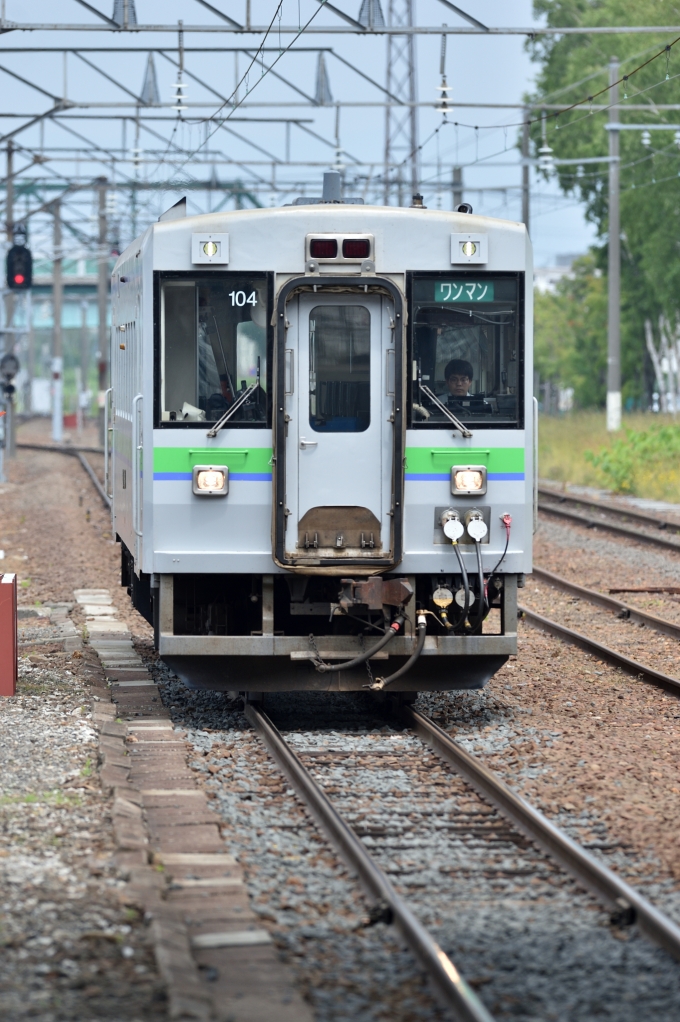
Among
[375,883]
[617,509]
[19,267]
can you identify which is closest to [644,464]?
[617,509]

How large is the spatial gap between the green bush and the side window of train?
19825mm

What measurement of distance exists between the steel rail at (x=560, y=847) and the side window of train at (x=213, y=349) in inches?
88.0

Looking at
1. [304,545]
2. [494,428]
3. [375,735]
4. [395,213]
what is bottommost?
[375,735]

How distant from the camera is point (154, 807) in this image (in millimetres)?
7371

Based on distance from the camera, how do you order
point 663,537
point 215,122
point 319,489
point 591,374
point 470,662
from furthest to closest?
point 591,374 < point 215,122 < point 663,537 < point 470,662 < point 319,489

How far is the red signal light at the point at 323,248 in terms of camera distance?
29.1ft

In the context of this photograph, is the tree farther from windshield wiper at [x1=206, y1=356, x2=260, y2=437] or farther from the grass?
windshield wiper at [x1=206, y1=356, x2=260, y2=437]

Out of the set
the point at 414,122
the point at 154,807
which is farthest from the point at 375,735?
the point at 414,122

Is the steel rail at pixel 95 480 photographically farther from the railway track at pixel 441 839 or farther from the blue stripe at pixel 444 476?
the railway track at pixel 441 839

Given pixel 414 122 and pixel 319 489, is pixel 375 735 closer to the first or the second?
pixel 319 489

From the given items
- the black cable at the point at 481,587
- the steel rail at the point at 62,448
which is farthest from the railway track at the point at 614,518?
the steel rail at the point at 62,448

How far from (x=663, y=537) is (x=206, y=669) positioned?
12967 millimetres

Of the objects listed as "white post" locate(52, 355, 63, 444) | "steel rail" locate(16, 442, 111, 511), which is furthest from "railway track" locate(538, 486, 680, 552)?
"white post" locate(52, 355, 63, 444)

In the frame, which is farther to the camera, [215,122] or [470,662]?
[215,122]
